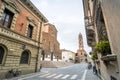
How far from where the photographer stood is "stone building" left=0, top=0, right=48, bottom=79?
10.0 meters

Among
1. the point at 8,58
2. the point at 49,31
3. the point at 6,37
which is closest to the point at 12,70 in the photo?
the point at 8,58

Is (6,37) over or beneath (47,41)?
beneath

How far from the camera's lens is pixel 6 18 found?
10.8 m

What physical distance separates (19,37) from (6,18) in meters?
2.58

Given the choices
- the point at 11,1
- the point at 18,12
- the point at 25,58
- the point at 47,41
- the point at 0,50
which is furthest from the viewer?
the point at 47,41

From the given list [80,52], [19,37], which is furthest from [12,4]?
[80,52]

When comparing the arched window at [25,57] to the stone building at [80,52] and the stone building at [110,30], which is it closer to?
the stone building at [110,30]

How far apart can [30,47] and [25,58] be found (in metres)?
1.68

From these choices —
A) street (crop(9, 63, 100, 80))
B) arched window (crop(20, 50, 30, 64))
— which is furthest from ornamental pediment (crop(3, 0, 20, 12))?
street (crop(9, 63, 100, 80))

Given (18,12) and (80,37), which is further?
(80,37)

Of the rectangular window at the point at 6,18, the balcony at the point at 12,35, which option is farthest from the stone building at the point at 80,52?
the rectangular window at the point at 6,18

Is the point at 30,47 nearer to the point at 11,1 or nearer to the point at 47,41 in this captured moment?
the point at 11,1

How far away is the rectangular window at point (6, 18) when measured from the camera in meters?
10.3

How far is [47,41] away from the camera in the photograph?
40188 mm
